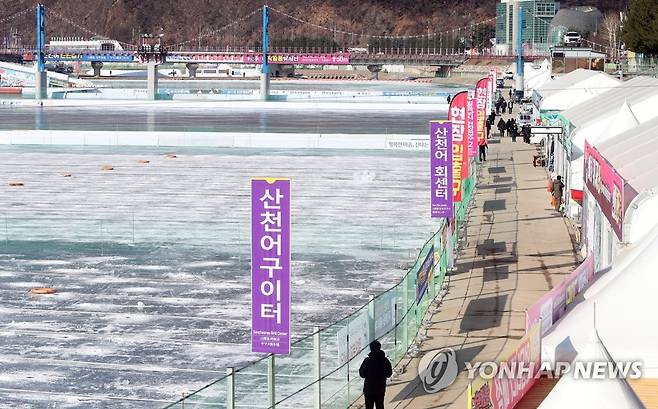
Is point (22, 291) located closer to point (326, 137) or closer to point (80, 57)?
point (326, 137)

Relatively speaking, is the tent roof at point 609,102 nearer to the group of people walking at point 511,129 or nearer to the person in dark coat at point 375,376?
the person in dark coat at point 375,376

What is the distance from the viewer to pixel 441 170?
29156 mm

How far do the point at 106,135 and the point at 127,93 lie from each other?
66595 millimetres

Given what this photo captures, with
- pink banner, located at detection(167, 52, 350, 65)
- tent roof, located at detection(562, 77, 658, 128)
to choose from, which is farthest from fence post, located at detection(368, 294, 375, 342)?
pink banner, located at detection(167, 52, 350, 65)

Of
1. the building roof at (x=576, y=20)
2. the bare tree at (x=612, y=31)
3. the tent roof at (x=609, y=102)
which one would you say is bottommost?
the tent roof at (x=609, y=102)

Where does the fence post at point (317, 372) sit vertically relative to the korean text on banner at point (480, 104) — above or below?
below

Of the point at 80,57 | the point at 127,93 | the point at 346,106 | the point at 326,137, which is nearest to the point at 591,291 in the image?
the point at 326,137

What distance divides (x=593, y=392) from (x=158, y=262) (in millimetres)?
17660

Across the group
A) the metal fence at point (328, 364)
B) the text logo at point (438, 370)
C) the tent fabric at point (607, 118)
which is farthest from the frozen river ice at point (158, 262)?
the tent fabric at point (607, 118)

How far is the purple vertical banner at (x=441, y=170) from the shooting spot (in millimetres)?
28625

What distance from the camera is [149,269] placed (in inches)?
1064

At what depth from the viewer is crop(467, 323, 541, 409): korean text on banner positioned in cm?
1404

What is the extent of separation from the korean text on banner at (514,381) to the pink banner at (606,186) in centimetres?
440

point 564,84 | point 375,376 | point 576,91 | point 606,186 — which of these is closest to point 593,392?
point 375,376
